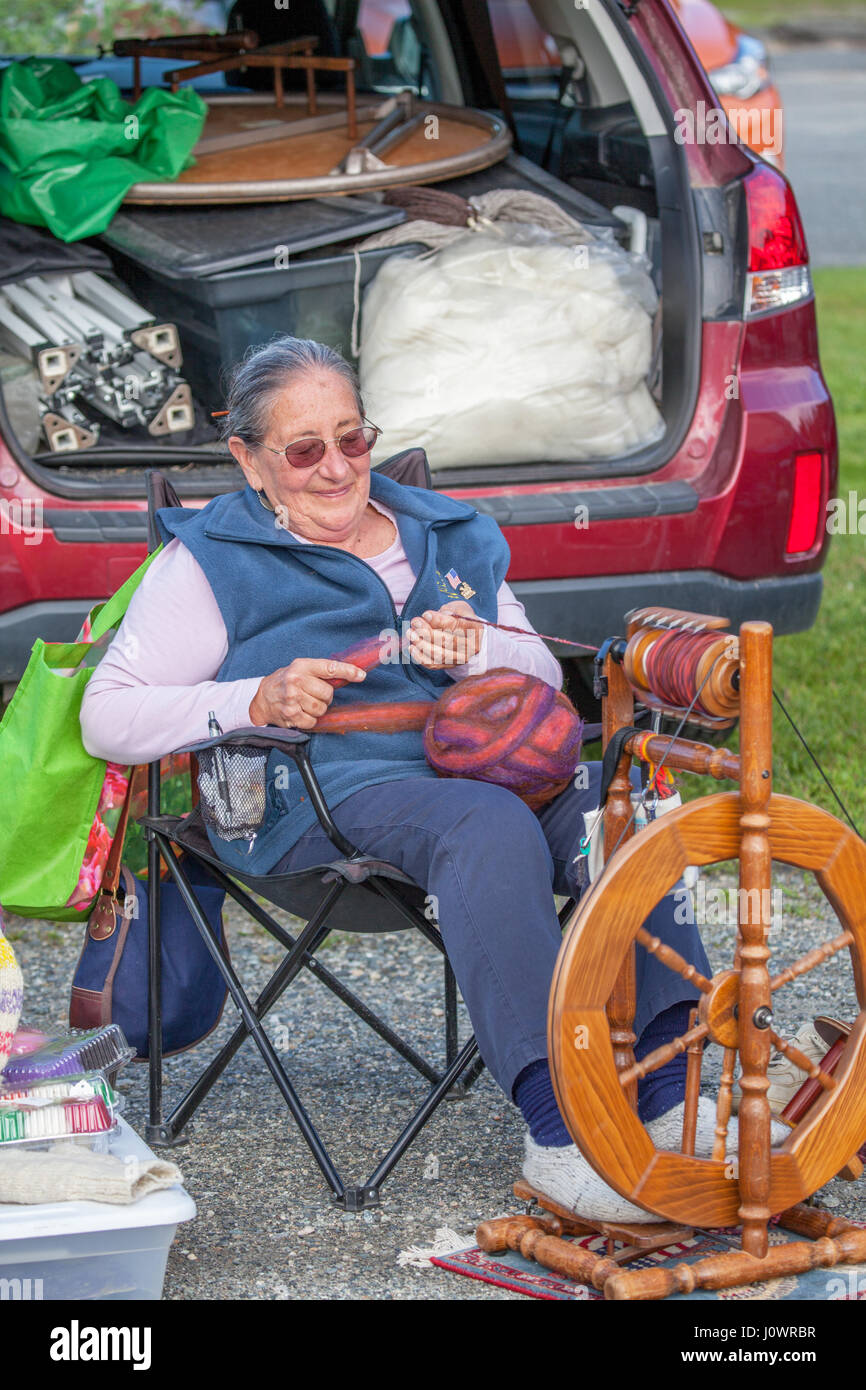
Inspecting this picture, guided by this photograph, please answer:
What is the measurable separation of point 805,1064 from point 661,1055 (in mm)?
203

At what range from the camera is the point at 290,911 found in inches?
109

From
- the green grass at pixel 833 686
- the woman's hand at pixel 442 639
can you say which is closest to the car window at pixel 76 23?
the green grass at pixel 833 686

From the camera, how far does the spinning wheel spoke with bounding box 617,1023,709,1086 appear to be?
89.7 inches

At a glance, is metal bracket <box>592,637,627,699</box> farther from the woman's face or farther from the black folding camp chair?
the woman's face

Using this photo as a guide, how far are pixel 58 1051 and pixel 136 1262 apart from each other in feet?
1.20

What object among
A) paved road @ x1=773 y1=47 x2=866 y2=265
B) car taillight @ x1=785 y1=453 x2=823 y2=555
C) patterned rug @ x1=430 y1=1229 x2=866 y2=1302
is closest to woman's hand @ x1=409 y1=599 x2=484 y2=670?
patterned rug @ x1=430 y1=1229 x2=866 y2=1302

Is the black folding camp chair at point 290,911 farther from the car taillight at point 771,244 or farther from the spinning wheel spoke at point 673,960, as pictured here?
the car taillight at point 771,244

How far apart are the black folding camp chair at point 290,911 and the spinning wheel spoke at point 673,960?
0.36m

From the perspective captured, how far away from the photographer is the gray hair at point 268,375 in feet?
9.23

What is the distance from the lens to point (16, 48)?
9609mm

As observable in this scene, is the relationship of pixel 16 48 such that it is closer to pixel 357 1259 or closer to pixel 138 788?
pixel 138 788

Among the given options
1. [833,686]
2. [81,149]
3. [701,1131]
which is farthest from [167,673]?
[833,686]

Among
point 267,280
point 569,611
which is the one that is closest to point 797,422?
point 569,611

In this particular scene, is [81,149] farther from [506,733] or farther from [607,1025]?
[607,1025]
